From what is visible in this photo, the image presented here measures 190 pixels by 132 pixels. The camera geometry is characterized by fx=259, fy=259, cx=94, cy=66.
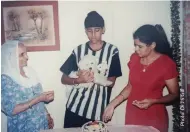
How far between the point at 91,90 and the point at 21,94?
399mm

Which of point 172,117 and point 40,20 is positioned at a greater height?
point 40,20

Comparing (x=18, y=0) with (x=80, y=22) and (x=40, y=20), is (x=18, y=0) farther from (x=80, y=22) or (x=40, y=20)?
(x=80, y=22)

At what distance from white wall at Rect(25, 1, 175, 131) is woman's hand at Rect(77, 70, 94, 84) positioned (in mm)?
111

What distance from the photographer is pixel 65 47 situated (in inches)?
58.1

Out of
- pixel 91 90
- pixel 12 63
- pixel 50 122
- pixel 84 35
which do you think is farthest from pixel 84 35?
pixel 50 122

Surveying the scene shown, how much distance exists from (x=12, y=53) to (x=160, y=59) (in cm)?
85

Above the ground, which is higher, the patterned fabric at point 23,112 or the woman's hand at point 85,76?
the woman's hand at point 85,76

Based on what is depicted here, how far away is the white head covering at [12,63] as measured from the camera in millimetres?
1452

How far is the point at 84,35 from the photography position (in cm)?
148

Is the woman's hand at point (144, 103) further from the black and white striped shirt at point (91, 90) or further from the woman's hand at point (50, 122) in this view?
the woman's hand at point (50, 122)

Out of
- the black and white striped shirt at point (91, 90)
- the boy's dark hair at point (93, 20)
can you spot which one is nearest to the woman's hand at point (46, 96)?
the black and white striped shirt at point (91, 90)

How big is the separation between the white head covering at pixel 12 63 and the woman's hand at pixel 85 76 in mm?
262

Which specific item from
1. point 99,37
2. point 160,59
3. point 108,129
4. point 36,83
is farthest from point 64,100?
point 160,59

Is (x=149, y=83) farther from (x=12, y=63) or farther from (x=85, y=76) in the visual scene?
(x=12, y=63)
